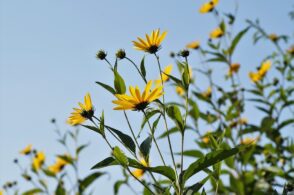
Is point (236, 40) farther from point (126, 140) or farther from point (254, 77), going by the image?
point (126, 140)

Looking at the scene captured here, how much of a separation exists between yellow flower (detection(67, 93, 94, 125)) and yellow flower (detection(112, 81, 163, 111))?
0.61 ft

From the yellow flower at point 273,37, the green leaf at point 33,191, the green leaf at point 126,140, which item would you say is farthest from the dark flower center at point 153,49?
the yellow flower at point 273,37

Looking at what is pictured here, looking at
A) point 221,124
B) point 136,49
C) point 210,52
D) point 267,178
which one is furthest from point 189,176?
point 210,52

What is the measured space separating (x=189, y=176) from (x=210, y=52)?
9.94ft

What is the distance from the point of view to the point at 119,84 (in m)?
1.63

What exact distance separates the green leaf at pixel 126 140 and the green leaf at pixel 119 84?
0.18 metres

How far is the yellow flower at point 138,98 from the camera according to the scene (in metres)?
1.58

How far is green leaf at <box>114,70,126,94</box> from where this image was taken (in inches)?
63.8

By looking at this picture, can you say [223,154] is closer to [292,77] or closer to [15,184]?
[292,77]

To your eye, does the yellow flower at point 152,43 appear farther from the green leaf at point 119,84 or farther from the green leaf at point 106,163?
the green leaf at point 106,163

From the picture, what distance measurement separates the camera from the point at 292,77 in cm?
466

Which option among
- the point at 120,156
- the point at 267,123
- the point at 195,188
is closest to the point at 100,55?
the point at 120,156

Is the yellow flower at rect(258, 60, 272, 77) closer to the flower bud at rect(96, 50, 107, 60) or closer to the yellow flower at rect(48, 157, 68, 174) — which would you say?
the yellow flower at rect(48, 157, 68, 174)

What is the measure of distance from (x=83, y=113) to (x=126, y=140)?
27 cm
